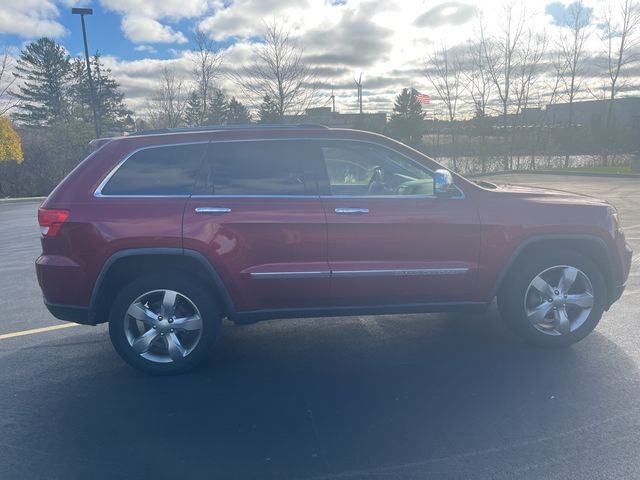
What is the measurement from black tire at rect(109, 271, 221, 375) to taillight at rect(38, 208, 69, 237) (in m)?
0.68

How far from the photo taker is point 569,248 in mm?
4445

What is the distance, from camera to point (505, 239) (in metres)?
4.20

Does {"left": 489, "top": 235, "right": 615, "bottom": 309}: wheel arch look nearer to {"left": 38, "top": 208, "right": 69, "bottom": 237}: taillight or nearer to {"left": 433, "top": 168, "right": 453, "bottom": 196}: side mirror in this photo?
{"left": 433, "top": 168, "right": 453, "bottom": 196}: side mirror

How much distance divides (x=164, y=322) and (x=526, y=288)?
296cm

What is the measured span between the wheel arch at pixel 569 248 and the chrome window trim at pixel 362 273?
0.39 m

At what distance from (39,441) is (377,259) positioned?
261cm

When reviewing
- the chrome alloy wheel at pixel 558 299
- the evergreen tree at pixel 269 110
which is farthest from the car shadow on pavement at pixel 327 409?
the evergreen tree at pixel 269 110

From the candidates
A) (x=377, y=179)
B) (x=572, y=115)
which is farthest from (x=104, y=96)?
(x=377, y=179)

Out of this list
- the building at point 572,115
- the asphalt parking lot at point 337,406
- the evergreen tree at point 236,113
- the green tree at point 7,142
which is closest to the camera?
the asphalt parking lot at point 337,406

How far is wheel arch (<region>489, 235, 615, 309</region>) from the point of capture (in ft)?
13.9

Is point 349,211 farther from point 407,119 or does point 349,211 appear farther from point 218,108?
point 407,119

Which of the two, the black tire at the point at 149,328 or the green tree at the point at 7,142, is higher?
the green tree at the point at 7,142

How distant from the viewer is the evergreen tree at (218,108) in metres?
25.0

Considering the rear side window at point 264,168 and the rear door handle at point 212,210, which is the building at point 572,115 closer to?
the rear side window at point 264,168
